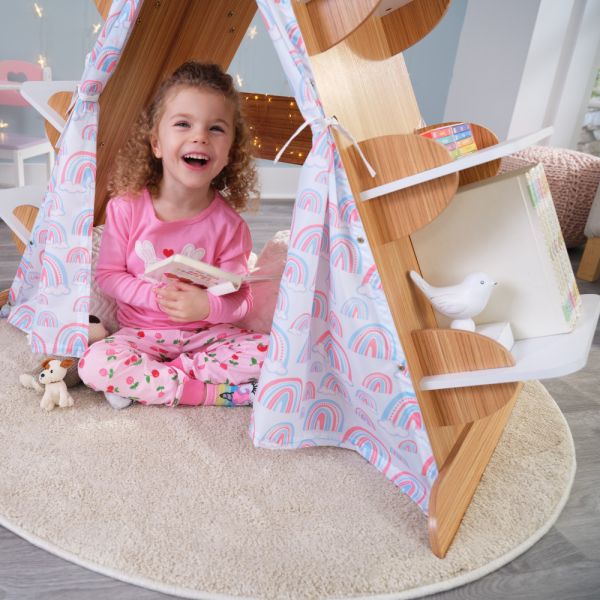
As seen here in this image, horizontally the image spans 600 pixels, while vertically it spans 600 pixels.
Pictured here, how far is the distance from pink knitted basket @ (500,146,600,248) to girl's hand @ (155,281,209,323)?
5.94 ft

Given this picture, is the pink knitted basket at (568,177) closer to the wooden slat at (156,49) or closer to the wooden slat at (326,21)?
the wooden slat at (156,49)

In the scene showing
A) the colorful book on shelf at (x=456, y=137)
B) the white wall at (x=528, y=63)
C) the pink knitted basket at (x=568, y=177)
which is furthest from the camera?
the white wall at (x=528, y=63)

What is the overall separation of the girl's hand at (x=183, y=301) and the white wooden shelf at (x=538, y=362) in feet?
1.75

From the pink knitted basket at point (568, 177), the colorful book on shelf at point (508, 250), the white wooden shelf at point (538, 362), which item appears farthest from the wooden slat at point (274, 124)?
the pink knitted basket at point (568, 177)

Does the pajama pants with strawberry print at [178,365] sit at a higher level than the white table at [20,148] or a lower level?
lower

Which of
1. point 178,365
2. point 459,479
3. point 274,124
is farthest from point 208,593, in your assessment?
point 274,124

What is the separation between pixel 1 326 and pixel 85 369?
19.0 inches

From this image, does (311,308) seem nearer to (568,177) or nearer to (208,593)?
(208,593)

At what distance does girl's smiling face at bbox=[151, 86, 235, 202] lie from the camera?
1383 millimetres

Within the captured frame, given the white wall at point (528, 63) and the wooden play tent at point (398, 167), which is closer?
the wooden play tent at point (398, 167)

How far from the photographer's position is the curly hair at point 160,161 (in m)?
1.42

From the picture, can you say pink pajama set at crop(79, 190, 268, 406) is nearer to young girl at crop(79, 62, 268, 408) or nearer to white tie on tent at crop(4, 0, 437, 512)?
young girl at crop(79, 62, 268, 408)

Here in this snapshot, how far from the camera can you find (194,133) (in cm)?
138

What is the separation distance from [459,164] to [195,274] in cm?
56
